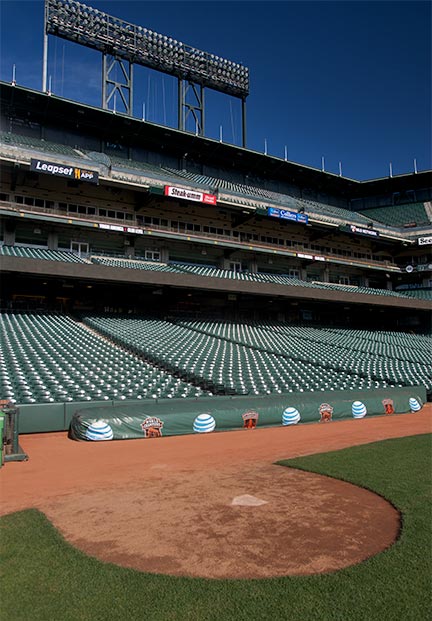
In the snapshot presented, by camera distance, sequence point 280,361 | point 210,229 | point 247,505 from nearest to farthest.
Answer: point 247,505 < point 280,361 < point 210,229

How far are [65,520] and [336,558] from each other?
128 inches

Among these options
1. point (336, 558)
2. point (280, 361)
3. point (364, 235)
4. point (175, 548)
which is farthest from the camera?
point (364, 235)

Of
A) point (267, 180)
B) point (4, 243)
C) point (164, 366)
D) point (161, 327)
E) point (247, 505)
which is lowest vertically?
point (247, 505)

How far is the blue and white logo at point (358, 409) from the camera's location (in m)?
15.2

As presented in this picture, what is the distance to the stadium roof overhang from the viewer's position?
31031 millimetres

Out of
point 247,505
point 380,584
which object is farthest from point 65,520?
point 380,584

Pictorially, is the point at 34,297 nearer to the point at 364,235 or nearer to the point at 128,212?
the point at 128,212

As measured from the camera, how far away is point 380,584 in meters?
3.78

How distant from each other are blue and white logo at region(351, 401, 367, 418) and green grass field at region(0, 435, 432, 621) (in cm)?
1061

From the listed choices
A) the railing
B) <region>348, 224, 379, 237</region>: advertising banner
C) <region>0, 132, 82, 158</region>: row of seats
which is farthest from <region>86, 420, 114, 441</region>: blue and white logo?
<region>348, 224, 379, 237</region>: advertising banner

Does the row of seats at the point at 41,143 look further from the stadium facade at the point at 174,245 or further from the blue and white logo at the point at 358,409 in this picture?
the blue and white logo at the point at 358,409

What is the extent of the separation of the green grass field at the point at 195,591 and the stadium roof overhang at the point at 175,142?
3239 centimetres

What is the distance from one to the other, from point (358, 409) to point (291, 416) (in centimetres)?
303

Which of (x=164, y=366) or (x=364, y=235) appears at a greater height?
(x=364, y=235)
